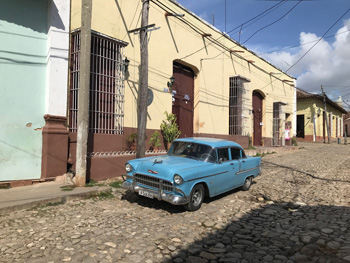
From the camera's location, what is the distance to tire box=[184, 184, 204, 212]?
4.68 meters

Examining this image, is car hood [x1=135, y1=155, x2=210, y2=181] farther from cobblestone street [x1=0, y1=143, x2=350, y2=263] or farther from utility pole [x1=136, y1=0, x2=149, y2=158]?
utility pole [x1=136, y1=0, x2=149, y2=158]

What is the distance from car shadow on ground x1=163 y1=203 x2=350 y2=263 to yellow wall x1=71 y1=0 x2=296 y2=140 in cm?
554

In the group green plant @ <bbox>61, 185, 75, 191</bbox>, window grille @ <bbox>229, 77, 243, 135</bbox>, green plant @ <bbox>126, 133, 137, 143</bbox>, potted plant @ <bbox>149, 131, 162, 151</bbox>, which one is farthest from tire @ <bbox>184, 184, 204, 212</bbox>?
window grille @ <bbox>229, 77, 243, 135</bbox>

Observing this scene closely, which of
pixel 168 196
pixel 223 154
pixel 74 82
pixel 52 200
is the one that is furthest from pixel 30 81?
pixel 223 154

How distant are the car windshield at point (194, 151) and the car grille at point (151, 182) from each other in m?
1.06

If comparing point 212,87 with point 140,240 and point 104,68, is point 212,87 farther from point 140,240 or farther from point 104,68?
point 140,240

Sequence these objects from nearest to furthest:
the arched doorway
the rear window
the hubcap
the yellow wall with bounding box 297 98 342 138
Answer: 1. the hubcap
2. the rear window
3. the arched doorway
4. the yellow wall with bounding box 297 98 342 138

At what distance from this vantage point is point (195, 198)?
A: 4.86m

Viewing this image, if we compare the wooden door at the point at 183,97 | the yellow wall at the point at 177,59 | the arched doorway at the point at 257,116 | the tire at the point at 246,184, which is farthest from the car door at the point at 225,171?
the arched doorway at the point at 257,116

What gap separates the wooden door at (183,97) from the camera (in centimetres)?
1104

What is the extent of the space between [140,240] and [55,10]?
625 cm

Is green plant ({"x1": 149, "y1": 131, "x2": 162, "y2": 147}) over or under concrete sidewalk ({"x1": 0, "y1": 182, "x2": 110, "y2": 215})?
over

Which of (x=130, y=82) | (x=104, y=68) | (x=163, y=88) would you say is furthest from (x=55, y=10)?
(x=163, y=88)

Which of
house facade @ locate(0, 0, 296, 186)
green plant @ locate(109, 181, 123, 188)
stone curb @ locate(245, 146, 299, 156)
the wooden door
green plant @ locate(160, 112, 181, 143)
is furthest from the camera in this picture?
stone curb @ locate(245, 146, 299, 156)
